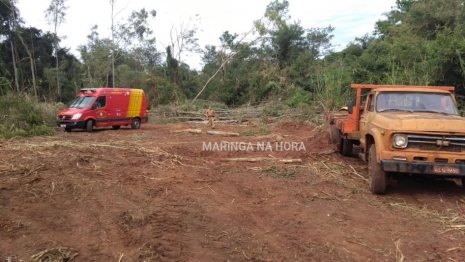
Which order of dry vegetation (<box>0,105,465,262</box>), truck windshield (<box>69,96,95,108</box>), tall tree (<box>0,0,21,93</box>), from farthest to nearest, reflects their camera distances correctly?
tall tree (<box>0,0,21,93</box>)
truck windshield (<box>69,96,95,108</box>)
dry vegetation (<box>0,105,465,262</box>)

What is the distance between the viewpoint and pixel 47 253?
4238 millimetres

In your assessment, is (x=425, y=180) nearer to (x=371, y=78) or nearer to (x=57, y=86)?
(x=371, y=78)

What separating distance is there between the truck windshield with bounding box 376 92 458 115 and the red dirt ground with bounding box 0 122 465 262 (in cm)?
151

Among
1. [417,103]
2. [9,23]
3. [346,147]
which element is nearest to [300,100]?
[346,147]

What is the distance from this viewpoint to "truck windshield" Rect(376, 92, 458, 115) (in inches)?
296

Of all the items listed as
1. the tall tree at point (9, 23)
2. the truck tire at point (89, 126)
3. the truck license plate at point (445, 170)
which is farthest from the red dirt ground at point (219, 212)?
the tall tree at point (9, 23)

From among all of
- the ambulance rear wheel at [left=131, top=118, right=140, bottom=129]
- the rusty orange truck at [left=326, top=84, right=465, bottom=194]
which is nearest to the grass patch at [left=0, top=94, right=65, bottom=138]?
the ambulance rear wheel at [left=131, top=118, right=140, bottom=129]

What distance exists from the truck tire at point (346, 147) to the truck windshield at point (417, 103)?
254 centimetres

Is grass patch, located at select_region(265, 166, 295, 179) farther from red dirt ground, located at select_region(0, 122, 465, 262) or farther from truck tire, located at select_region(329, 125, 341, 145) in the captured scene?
truck tire, located at select_region(329, 125, 341, 145)

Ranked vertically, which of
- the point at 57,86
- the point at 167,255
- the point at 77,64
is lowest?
the point at 167,255

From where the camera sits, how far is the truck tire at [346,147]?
10.4 meters

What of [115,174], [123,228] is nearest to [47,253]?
[123,228]

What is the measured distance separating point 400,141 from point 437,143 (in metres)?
0.58

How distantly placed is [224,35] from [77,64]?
16.4 m
